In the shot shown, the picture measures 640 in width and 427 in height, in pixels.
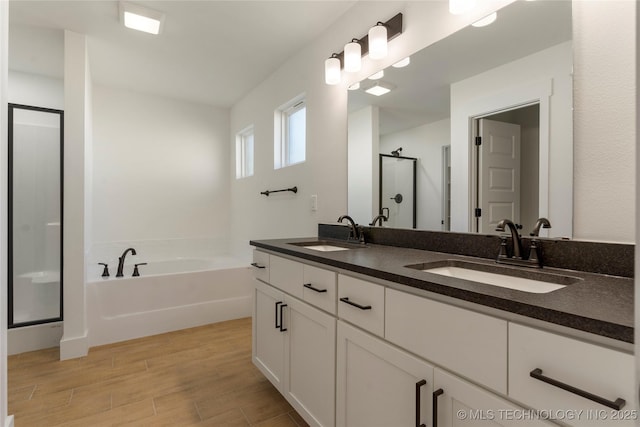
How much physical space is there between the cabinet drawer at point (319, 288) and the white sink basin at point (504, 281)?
390 millimetres

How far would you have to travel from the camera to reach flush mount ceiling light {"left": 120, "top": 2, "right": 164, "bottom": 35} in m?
2.05

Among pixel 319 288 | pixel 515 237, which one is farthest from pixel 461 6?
pixel 319 288

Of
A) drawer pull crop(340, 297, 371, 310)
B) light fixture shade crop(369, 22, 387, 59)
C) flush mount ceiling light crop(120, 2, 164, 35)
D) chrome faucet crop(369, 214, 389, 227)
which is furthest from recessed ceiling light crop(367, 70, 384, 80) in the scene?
flush mount ceiling light crop(120, 2, 164, 35)

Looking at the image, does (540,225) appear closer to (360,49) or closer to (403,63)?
(403,63)

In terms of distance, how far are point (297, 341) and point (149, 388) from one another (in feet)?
3.68

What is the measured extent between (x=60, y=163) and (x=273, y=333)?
2308mm

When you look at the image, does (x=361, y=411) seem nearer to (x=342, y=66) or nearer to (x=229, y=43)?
(x=342, y=66)

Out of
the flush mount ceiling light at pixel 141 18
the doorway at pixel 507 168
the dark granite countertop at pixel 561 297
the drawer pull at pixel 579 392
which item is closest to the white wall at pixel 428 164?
the doorway at pixel 507 168

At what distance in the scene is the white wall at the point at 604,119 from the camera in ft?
3.24

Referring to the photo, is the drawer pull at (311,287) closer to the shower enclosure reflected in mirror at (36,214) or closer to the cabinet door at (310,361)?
the cabinet door at (310,361)

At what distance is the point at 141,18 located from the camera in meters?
2.14

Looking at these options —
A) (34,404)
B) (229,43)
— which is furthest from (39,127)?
(34,404)

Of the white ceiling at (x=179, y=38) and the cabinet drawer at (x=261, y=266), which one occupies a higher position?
the white ceiling at (x=179, y=38)

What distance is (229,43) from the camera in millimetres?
2533
